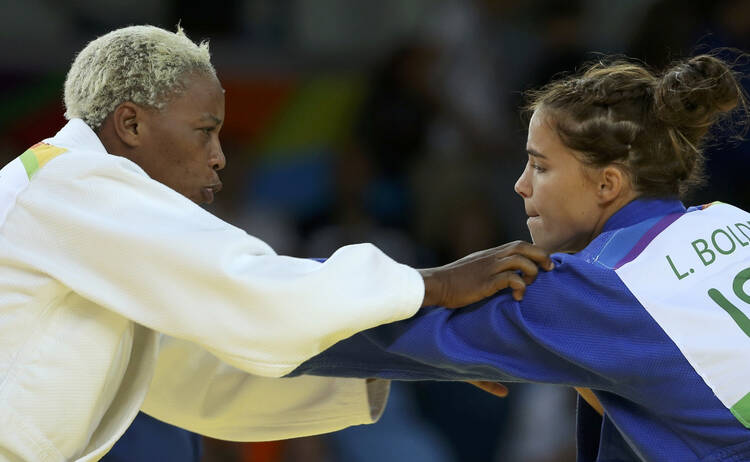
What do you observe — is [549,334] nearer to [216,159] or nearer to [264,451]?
[216,159]


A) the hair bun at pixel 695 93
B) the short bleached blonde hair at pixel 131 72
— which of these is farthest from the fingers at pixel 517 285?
the short bleached blonde hair at pixel 131 72

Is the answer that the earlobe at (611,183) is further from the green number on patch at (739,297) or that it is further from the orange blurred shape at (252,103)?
the orange blurred shape at (252,103)

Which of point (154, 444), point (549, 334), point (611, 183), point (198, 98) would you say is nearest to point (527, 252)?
point (549, 334)

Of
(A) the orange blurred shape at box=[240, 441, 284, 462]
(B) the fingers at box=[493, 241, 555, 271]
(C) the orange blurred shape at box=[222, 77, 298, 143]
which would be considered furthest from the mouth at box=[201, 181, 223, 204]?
(C) the orange blurred shape at box=[222, 77, 298, 143]

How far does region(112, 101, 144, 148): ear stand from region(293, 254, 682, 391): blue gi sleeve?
0.67 metres

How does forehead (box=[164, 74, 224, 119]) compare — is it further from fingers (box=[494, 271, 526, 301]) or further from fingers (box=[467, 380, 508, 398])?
fingers (box=[467, 380, 508, 398])

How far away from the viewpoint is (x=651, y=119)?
236 centimetres

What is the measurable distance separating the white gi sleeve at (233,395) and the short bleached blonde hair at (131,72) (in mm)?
655

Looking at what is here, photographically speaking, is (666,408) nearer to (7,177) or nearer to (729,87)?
(729,87)

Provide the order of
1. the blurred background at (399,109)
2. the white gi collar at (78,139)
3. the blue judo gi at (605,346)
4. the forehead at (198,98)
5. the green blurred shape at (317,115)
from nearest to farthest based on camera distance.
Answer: the blue judo gi at (605,346)
the white gi collar at (78,139)
the forehead at (198,98)
the blurred background at (399,109)
the green blurred shape at (317,115)

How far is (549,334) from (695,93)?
2.09 ft

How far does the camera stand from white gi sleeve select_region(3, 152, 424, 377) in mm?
1999

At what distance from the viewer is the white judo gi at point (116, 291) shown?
2.00 meters

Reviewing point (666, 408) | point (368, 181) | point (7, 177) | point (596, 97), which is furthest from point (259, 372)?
point (368, 181)
